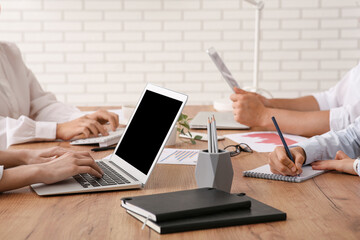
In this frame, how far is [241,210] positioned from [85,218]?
338 mm

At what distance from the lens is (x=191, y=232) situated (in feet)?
3.32

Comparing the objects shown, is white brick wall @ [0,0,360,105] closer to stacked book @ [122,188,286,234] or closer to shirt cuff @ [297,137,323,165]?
shirt cuff @ [297,137,323,165]

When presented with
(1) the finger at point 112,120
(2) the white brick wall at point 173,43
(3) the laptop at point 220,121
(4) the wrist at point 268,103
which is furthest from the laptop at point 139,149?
(2) the white brick wall at point 173,43

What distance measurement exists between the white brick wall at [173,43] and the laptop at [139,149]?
2622mm

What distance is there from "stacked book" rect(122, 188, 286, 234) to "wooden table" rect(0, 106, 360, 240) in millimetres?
15

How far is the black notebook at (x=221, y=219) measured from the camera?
1.00m

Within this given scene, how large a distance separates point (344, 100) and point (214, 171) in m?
1.62

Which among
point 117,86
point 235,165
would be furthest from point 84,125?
point 117,86

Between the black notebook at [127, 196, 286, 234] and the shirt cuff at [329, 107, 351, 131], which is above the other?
the shirt cuff at [329, 107, 351, 131]

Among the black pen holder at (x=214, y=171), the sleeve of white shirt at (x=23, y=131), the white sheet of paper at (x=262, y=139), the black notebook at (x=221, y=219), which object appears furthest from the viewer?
the sleeve of white shirt at (x=23, y=131)

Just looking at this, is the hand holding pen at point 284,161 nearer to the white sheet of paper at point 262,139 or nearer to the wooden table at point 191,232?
the wooden table at point 191,232

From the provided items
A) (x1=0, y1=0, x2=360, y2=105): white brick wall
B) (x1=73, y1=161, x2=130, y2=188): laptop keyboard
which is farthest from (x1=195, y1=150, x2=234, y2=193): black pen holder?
(x1=0, y1=0, x2=360, y2=105): white brick wall

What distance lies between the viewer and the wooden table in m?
1.01

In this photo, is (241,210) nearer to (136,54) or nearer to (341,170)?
(341,170)
